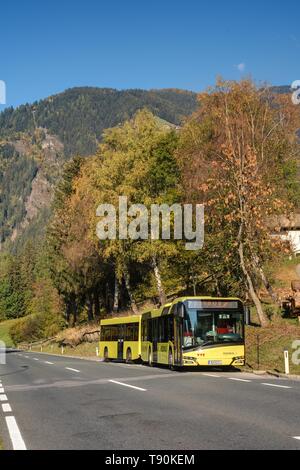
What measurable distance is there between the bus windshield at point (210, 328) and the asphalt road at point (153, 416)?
19.0ft

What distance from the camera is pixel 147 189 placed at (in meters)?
43.8

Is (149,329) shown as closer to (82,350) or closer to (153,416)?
(153,416)

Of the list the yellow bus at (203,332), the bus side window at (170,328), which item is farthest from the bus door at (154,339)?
the bus side window at (170,328)

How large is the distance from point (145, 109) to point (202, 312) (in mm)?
29271

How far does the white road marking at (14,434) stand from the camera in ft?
27.2

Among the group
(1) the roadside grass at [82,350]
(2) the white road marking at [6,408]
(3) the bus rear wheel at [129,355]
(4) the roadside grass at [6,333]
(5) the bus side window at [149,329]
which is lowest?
(4) the roadside grass at [6,333]

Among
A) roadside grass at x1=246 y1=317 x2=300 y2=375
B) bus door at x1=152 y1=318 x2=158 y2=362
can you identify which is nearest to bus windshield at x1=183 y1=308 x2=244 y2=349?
roadside grass at x1=246 y1=317 x2=300 y2=375

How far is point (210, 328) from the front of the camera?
24156mm

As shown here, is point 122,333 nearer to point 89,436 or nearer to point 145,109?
point 145,109

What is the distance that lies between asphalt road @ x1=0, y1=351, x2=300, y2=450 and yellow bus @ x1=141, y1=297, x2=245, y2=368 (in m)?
5.67

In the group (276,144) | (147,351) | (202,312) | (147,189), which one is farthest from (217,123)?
(202,312)

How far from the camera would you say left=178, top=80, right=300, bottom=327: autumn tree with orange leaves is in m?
30.4

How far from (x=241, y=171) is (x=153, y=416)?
68.7 feet

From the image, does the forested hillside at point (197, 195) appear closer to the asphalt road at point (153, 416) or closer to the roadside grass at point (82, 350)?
the roadside grass at point (82, 350)
